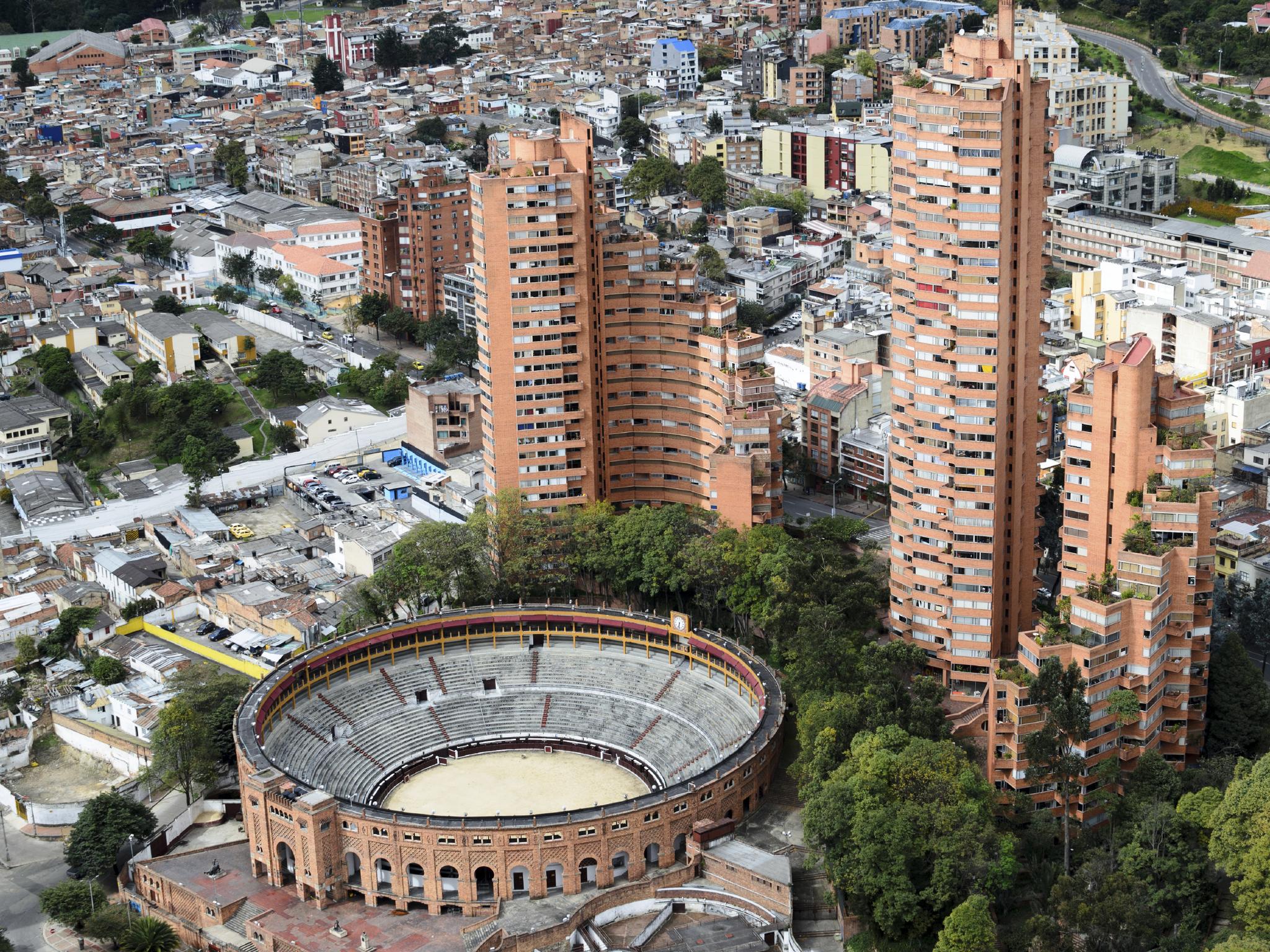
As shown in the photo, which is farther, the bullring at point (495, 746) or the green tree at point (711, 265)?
the green tree at point (711, 265)

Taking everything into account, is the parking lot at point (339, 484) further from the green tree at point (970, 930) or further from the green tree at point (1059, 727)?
the green tree at point (970, 930)

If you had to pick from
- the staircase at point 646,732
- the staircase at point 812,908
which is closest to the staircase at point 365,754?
the staircase at point 646,732

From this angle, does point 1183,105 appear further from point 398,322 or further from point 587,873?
point 587,873

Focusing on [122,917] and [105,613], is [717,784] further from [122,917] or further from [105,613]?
[105,613]

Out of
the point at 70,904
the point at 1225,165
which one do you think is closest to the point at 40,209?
the point at 1225,165

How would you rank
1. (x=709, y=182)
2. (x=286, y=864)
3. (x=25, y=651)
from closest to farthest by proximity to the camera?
1. (x=286, y=864)
2. (x=25, y=651)
3. (x=709, y=182)

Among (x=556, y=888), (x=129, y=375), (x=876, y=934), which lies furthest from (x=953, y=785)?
(x=129, y=375)
